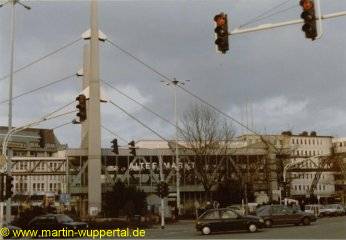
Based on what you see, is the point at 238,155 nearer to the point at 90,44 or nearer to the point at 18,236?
the point at 90,44

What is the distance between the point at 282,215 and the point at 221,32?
2599 cm

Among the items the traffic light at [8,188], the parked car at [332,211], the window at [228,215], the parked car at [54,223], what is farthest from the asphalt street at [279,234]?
the parked car at [332,211]

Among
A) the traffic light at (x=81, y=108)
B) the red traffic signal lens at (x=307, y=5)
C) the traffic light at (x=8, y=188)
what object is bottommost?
the traffic light at (x=8, y=188)

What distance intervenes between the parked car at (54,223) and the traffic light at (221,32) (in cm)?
2127

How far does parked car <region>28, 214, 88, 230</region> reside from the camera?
3275 centimetres

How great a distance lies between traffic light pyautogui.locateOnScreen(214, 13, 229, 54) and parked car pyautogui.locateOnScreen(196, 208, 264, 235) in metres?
18.6

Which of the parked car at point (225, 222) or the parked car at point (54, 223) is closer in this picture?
the parked car at point (225, 222)

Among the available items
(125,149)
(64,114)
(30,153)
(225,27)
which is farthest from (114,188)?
(30,153)

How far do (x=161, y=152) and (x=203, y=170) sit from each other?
115 ft

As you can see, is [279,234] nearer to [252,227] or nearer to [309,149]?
[252,227]

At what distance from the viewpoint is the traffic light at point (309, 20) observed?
1273 cm

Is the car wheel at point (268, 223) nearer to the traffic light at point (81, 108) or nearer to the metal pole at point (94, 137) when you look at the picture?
the metal pole at point (94, 137)

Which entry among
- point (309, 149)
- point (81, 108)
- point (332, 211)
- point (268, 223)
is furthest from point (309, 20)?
point (309, 149)

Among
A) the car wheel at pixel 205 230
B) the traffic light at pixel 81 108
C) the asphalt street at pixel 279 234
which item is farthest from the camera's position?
the car wheel at pixel 205 230
